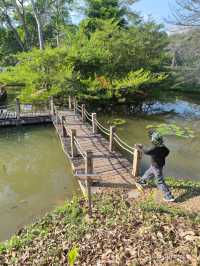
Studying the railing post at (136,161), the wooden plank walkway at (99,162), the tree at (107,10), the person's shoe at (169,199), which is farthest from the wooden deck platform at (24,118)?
the tree at (107,10)

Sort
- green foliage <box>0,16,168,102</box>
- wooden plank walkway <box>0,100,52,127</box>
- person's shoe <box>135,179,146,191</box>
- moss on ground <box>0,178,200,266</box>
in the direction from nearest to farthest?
moss on ground <box>0,178,200,266</box>, person's shoe <box>135,179,146,191</box>, wooden plank walkway <box>0,100,52,127</box>, green foliage <box>0,16,168,102</box>

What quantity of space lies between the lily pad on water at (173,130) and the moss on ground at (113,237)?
26.0 feet

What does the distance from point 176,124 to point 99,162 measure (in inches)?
332

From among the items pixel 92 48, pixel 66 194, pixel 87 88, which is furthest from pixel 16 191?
pixel 92 48

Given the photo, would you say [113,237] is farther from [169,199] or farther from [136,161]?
[136,161]

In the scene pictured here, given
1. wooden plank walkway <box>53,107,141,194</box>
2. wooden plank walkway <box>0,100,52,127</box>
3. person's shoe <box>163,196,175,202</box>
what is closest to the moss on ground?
person's shoe <box>163,196,175,202</box>

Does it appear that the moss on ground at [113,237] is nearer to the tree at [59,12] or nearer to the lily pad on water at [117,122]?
the lily pad on water at [117,122]

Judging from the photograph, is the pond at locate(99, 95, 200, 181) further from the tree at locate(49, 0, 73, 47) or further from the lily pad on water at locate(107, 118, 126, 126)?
the tree at locate(49, 0, 73, 47)

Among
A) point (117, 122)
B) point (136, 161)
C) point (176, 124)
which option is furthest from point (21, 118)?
point (136, 161)

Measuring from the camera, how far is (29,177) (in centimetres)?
883

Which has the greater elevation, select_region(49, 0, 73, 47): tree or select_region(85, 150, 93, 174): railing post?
select_region(49, 0, 73, 47): tree

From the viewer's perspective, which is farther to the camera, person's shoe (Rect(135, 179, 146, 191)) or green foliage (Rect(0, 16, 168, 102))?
green foliage (Rect(0, 16, 168, 102))

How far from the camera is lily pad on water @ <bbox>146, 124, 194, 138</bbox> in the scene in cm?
1304

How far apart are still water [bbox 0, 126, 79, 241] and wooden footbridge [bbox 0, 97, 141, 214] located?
67 cm
